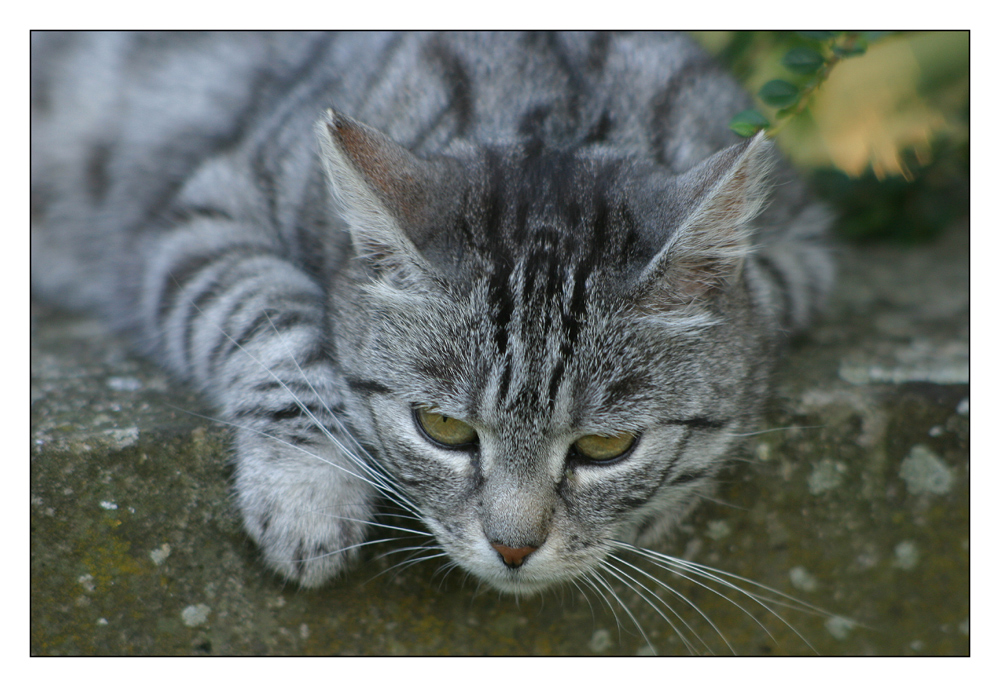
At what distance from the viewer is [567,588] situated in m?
2.16

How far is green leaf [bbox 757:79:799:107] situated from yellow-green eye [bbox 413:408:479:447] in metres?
1.14

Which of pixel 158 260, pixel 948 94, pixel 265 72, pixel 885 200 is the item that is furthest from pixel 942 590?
pixel 265 72

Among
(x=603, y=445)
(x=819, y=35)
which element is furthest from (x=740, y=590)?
(x=819, y=35)

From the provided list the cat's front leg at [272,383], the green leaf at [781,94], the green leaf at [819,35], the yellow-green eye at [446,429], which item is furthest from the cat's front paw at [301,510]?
the green leaf at [819,35]

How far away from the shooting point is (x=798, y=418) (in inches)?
88.2

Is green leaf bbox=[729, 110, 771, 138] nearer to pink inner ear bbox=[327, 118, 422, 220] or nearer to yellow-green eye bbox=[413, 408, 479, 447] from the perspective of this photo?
pink inner ear bbox=[327, 118, 422, 220]

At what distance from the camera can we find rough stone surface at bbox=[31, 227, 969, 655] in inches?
78.0

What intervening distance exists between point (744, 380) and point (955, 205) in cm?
205

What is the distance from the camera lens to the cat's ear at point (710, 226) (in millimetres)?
1716

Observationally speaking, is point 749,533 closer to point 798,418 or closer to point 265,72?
point 798,418

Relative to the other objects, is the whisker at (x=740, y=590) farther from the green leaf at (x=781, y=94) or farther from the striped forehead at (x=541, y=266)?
the green leaf at (x=781, y=94)

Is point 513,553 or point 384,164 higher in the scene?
point 384,164

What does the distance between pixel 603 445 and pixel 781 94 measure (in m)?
1.03

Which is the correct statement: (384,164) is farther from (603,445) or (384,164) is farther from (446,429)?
(603,445)
